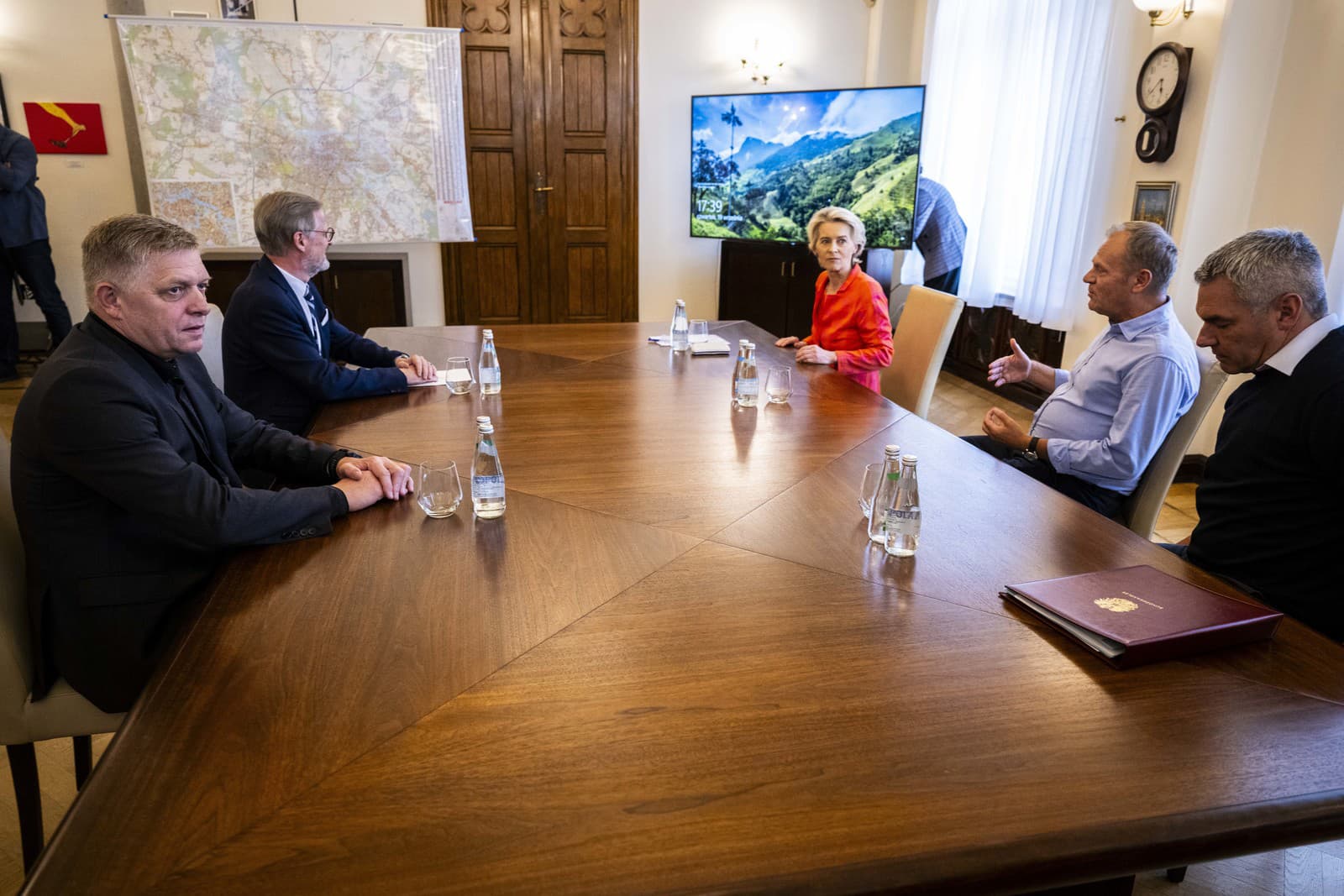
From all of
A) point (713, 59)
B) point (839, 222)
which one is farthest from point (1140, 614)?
point (713, 59)

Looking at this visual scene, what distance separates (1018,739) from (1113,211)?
3.95 meters

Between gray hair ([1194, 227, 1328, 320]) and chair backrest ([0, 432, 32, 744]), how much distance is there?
2314 mm

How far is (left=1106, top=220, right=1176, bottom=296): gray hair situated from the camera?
214cm

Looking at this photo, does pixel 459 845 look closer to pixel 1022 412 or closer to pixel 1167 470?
pixel 1167 470

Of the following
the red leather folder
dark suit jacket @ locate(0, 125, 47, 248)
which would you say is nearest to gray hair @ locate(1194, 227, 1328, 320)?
the red leather folder

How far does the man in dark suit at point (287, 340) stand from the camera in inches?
93.5

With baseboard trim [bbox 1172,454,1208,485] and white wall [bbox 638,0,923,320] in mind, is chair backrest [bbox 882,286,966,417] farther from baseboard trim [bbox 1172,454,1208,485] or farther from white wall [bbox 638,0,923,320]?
white wall [bbox 638,0,923,320]

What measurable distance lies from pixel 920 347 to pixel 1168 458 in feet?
3.76

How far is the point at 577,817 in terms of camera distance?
828mm

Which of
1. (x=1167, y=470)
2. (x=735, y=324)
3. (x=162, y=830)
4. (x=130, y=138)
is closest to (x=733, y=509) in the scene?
(x=162, y=830)

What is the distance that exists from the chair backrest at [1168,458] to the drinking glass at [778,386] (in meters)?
0.93

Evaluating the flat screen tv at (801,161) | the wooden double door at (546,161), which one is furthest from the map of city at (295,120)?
the flat screen tv at (801,161)

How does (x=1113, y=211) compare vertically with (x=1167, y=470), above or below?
above

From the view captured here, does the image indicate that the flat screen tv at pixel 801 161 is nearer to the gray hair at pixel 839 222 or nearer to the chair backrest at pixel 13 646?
the gray hair at pixel 839 222
